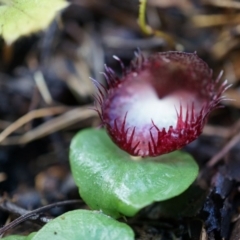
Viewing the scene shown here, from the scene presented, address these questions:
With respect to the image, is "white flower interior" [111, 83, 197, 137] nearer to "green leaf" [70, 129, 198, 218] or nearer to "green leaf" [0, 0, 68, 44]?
"green leaf" [70, 129, 198, 218]

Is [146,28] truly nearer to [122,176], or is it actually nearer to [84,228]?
[122,176]

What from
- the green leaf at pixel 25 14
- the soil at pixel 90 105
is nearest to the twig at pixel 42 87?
the soil at pixel 90 105

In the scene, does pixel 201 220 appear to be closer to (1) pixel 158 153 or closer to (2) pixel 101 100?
(1) pixel 158 153

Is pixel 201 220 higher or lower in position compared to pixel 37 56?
lower

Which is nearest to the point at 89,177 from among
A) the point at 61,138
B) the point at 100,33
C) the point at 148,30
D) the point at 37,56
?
the point at 61,138

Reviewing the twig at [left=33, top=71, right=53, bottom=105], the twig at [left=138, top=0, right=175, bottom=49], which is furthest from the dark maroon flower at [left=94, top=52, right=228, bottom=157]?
the twig at [left=33, top=71, right=53, bottom=105]

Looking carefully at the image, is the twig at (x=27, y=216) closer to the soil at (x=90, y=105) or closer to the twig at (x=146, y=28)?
the soil at (x=90, y=105)
